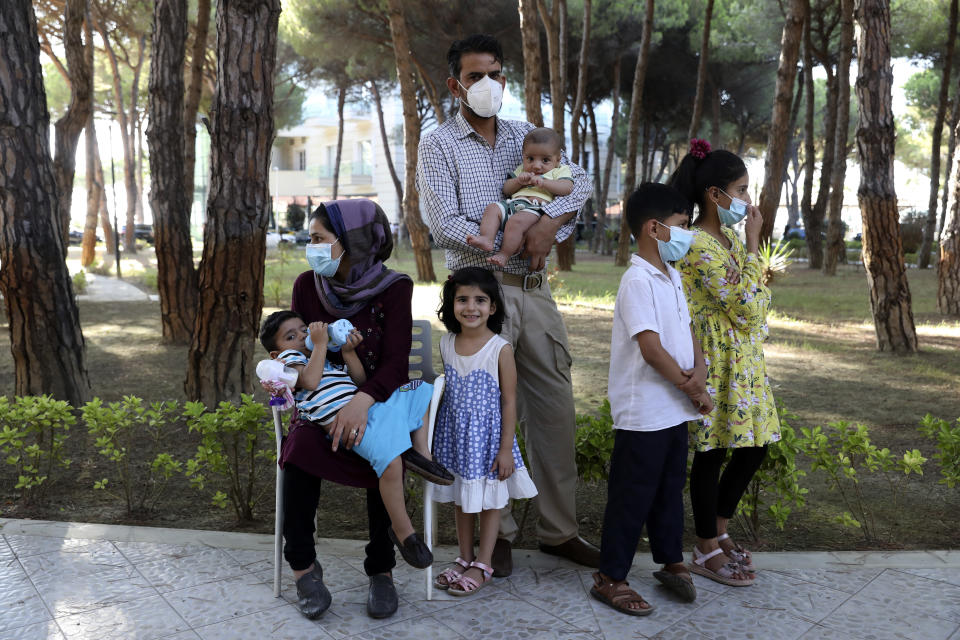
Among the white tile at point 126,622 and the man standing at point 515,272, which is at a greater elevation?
the man standing at point 515,272

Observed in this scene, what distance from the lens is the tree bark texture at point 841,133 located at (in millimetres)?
13766

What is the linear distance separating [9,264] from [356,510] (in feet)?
8.46

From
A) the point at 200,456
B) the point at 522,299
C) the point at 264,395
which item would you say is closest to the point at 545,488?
the point at 522,299

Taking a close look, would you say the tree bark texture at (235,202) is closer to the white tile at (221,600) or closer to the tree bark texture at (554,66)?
the white tile at (221,600)

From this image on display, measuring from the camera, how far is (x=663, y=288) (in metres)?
2.78

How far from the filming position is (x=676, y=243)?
2.75m

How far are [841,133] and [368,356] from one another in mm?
14419

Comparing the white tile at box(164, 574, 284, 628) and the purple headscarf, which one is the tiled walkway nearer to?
the white tile at box(164, 574, 284, 628)

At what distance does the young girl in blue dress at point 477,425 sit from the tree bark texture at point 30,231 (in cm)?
304

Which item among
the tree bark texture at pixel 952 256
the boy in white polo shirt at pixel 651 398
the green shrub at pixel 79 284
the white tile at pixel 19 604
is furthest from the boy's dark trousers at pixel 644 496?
the green shrub at pixel 79 284

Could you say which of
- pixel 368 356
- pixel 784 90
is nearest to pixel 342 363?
pixel 368 356

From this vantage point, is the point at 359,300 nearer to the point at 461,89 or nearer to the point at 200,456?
the point at 461,89

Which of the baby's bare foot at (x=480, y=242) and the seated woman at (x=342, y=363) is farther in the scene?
the baby's bare foot at (x=480, y=242)

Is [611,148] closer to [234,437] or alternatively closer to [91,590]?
[234,437]
